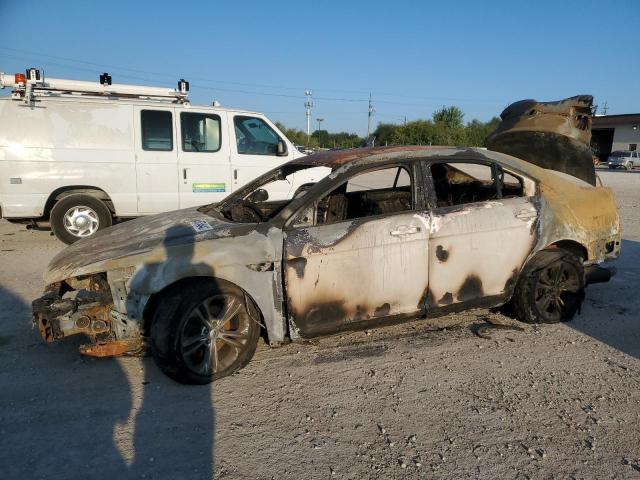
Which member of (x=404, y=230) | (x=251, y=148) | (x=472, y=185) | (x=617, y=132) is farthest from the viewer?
(x=617, y=132)

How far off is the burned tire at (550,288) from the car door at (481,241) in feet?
0.64

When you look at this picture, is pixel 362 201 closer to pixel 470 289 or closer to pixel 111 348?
pixel 470 289

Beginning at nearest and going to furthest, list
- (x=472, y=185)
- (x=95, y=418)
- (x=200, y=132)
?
(x=95, y=418) < (x=472, y=185) < (x=200, y=132)

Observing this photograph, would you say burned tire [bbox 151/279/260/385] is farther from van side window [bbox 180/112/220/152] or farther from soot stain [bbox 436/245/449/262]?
van side window [bbox 180/112/220/152]

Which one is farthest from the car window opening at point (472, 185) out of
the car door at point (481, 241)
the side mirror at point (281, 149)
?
the side mirror at point (281, 149)

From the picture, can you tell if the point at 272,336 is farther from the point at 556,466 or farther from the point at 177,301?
the point at 556,466

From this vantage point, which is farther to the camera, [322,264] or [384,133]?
[384,133]

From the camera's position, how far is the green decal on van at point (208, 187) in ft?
25.8

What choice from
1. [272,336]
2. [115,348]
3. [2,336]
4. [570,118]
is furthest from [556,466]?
[570,118]

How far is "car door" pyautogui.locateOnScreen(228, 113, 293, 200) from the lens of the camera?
802cm

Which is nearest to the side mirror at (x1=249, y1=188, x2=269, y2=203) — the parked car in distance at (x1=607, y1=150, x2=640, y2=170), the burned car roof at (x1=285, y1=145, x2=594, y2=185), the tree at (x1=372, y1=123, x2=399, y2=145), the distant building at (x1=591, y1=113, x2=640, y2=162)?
the burned car roof at (x1=285, y1=145, x2=594, y2=185)

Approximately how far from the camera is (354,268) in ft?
11.6

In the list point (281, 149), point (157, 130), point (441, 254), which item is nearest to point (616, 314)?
point (441, 254)

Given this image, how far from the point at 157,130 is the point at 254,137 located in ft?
5.08
